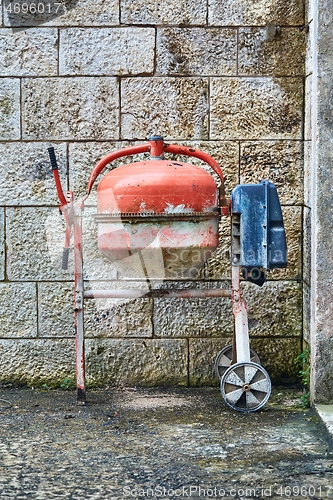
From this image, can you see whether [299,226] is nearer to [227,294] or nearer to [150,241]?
[227,294]

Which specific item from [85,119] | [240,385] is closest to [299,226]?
[240,385]

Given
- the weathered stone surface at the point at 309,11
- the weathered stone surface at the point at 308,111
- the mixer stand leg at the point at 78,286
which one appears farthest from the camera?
the weathered stone surface at the point at 308,111

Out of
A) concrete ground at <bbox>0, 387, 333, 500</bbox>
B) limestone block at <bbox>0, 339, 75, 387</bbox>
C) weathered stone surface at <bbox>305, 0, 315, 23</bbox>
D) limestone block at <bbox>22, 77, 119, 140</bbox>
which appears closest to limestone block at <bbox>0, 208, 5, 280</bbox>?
limestone block at <bbox>0, 339, 75, 387</bbox>

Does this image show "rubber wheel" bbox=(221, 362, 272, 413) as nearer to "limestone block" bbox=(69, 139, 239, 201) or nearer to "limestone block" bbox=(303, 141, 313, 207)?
"limestone block" bbox=(303, 141, 313, 207)

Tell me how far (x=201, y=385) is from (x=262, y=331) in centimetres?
58

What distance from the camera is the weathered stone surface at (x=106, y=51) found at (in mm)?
5078

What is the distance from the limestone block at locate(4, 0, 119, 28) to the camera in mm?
5066

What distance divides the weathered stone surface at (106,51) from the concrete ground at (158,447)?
2253 mm

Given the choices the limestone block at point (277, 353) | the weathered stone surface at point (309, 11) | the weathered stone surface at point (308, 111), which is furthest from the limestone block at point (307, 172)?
the limestone block at point (277, 353)

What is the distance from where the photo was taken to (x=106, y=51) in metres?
5.09

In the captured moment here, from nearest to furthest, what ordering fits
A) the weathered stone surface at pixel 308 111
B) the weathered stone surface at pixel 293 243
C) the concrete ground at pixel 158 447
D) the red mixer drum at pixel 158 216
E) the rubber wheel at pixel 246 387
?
the concrete ground at pixel 158 447 < the red mixer drum at pixel 158 216 < the rubber wheel at pixel 246 387 < the weathered stone surface at pixel 308 111 < the weathered stone surface at pixel 293 243

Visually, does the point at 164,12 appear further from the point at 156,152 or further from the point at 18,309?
the point at 18,309

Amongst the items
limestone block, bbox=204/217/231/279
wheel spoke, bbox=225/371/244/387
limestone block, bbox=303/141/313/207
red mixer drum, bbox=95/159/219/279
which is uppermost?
limestone block, bbox=303/141/313/207

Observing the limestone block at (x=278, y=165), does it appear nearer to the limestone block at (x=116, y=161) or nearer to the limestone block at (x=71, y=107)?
the limestone block at (x=116, y=161)
